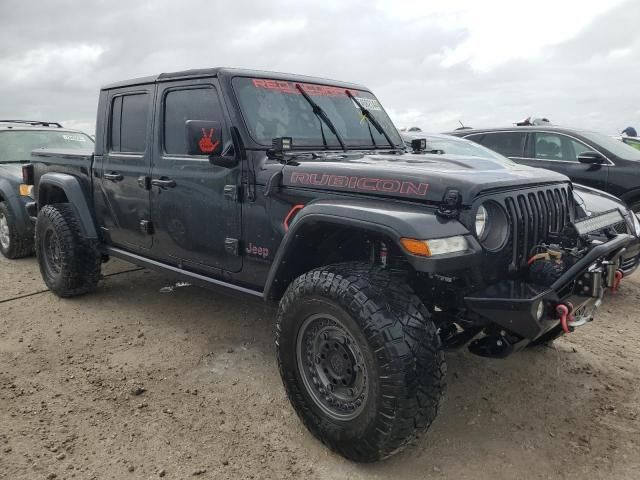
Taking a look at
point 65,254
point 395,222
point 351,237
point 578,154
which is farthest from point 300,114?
point 578,154

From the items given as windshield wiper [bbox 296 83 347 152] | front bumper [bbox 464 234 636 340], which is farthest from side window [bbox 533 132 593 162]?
front bumper [bbox 464 234 636 340]

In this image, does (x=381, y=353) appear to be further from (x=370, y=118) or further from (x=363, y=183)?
(x=370, y=118)

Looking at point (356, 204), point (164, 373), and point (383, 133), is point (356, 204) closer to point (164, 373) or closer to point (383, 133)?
point (383, 133)

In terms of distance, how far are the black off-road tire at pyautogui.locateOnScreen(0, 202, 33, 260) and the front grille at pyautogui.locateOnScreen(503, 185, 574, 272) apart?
19.8 ft

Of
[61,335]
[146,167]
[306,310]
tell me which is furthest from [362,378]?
[61,335]

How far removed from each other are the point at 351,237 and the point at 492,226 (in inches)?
30.7

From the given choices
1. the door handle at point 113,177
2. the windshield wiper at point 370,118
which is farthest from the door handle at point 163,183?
the windshield wiper at point 370,118

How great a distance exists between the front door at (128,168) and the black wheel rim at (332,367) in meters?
1.87

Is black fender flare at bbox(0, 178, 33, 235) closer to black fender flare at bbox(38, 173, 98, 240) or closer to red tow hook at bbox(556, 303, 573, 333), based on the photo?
black fender flare at bbox(38, 173, 98, 240)

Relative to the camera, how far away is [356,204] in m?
2.61

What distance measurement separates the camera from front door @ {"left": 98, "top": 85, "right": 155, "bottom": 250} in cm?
398

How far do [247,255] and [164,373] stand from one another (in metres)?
1.01

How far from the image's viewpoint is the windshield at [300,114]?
3330 mm

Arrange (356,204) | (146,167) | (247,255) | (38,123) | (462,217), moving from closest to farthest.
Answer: (462,217) < (356,204) < (247,255) < (146,167) < (38,123)
